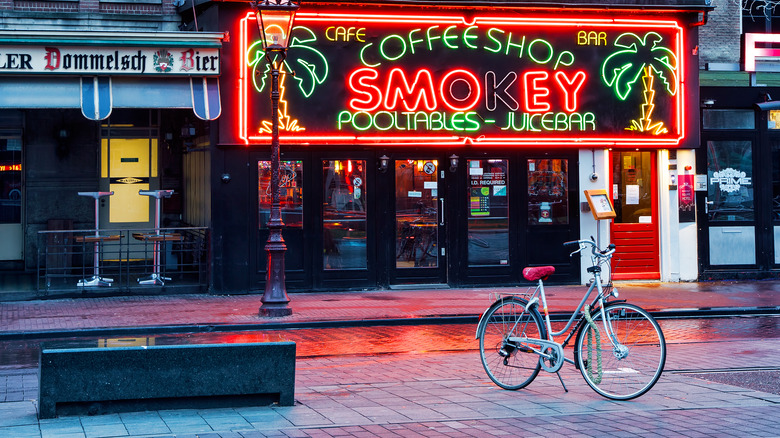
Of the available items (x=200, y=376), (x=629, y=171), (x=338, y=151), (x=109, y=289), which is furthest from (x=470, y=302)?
(x=200, y=376)

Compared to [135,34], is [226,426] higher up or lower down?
lower down

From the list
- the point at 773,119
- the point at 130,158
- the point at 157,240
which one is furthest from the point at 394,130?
the point at 773,119

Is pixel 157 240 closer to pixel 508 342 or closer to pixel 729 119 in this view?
pixel 508 342

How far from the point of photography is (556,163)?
17.8m

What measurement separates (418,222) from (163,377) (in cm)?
1065

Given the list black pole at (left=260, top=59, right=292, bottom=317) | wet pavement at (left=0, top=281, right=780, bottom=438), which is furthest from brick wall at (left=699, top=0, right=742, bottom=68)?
black pole at (left=260, top=59, right=292, bottom=317)

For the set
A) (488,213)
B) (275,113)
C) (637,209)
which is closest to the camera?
(275,113)

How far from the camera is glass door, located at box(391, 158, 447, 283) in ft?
56.6

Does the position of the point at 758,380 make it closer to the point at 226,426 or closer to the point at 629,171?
the point at 226,426

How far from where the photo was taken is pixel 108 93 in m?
16.0

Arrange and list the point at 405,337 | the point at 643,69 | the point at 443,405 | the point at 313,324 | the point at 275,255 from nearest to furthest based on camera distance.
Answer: the point at 443,405 → the point at 405,337 → the point at 313,324 → the point at 275,255 → the point at 643,69

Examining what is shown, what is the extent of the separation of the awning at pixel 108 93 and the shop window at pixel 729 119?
9.69 metres

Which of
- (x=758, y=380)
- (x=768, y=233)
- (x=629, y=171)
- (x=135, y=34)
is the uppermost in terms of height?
(x=135, y=34)

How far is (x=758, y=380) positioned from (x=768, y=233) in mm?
11018
